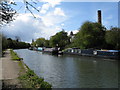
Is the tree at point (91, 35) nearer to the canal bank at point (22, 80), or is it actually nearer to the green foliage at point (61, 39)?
the green foliage at point (61, 39)

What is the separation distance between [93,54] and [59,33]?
35.9 m

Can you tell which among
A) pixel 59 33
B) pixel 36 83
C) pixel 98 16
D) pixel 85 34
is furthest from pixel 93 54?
pixel 59 33

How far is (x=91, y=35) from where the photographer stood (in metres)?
38.1

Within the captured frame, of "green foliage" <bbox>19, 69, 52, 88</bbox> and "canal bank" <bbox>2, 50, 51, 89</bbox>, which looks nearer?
"green foliage" <bbox>19, 69, 52, 88</bbox>

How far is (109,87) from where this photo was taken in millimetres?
9742

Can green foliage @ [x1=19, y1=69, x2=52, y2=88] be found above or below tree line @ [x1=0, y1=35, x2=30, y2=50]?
below

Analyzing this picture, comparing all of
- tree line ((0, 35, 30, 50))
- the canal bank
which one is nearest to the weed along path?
the canal bank

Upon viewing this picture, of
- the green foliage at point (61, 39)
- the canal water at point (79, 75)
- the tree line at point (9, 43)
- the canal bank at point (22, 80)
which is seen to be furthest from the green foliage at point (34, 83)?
the green foliage at point (61, 39)

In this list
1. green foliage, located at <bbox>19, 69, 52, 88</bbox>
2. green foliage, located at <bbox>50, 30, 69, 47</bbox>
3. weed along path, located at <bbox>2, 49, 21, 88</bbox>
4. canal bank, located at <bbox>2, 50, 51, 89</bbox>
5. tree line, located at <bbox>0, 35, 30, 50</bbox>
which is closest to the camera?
green foliage, located at <bbox>19, 69, 52, 88</bbox>

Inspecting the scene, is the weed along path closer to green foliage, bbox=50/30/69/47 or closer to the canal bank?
the canal bank

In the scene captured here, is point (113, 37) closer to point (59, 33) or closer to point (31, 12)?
point (31, 12)

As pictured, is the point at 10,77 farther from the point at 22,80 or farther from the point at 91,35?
the point at 91,35

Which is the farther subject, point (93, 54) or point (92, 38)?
point (92, 38)

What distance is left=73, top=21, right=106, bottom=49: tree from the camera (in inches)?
1492
